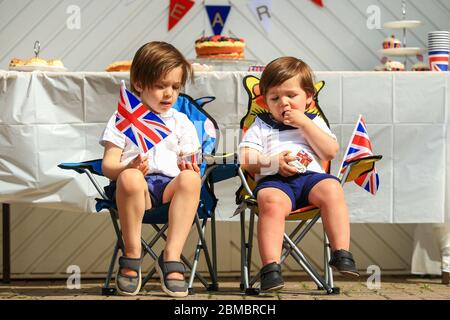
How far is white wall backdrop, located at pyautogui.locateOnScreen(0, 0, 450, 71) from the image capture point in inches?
219

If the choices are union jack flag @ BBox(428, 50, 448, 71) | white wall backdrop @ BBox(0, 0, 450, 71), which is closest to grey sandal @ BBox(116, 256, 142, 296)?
union jack flag @ BBox(428, 50, 448, 71)

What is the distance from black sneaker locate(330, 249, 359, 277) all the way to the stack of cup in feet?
5.26

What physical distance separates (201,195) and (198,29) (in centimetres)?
193

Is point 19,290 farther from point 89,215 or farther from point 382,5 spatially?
point 382,5

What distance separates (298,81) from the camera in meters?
3.81

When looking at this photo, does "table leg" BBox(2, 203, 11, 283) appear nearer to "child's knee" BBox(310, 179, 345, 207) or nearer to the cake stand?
"child's knee" BBox(310, 179, 345, 207)

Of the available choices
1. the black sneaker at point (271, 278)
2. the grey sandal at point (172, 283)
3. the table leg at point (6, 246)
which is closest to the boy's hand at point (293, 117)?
the black sneaker at point (271, 278)

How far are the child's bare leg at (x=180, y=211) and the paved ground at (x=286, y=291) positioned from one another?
19 cm

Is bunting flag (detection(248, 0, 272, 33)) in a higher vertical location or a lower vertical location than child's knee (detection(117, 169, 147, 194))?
higher

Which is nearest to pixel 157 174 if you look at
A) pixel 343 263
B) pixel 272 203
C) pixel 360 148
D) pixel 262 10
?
pixel 272 203

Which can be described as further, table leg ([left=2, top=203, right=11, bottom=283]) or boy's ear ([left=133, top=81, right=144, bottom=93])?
table leg ([left=2, top=203, right=11, bottom=283])

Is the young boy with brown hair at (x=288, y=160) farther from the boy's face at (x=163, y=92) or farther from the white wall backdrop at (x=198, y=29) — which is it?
the white wall backdrop at (x=198, y=29)

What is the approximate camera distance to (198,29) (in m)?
5.61
